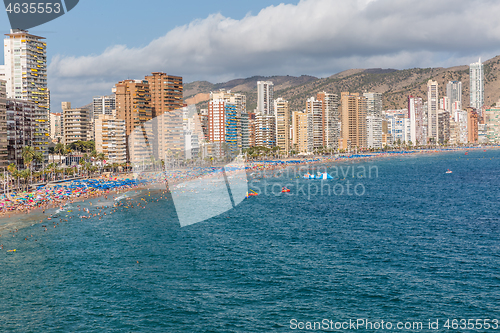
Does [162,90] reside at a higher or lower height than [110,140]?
higher

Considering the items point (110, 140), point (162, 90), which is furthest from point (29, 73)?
point (162, 90)

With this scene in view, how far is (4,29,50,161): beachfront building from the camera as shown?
140 meters

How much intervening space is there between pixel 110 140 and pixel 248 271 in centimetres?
13335

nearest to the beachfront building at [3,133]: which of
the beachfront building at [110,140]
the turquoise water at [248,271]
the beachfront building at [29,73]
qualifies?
the beachfront building at [29,73]

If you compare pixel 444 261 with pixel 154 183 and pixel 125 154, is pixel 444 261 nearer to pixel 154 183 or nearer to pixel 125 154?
pixel 154 183

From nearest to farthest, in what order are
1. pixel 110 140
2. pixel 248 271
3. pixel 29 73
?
pixel 248 271
pixel 29 73
pixel 110 140

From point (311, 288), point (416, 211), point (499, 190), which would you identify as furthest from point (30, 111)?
point (499, 190)

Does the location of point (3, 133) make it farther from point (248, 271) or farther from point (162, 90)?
point (248, 271)

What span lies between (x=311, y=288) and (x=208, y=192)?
7557 cm

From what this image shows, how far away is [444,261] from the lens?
45.3 metres

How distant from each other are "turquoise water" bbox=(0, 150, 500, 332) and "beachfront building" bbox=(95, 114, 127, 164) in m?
92.8

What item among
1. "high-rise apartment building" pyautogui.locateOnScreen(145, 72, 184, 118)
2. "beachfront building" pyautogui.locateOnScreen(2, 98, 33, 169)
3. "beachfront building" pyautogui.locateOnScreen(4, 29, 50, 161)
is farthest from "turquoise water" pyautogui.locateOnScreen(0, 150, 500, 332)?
"high-rise apartment building" pyautogui.locateOnScreen(145, 72, 184, 118)

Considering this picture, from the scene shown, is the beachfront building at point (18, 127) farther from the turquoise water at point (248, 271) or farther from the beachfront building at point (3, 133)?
the turquoise water at point (248, 271)

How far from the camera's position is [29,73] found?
144m
